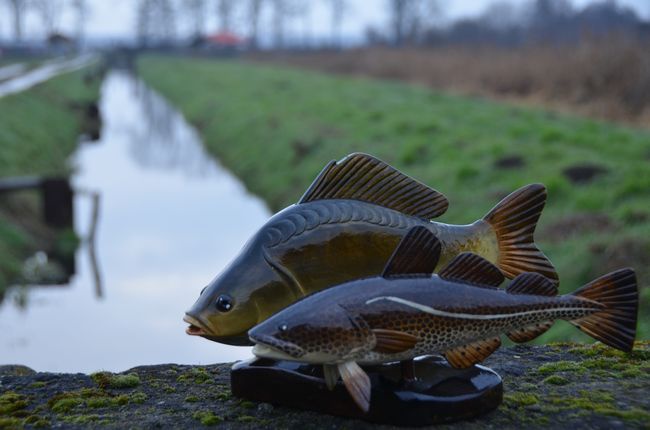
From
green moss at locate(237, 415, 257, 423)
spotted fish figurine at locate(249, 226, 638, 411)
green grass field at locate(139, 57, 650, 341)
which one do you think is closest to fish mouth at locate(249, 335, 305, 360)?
spotted fish figurine at locate(249, 226, 638, 411)

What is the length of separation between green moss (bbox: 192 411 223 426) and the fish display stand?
0.21 m

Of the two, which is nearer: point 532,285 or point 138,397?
point 532,285

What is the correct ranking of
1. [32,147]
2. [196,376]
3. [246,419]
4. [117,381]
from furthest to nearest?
[32,147] → [196,376] → [117,381] → [246,419]

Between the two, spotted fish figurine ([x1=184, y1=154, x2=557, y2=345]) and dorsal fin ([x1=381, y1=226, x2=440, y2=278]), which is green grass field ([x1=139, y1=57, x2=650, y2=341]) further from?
dorsal fin ([x1=381, y1=226, x2=440, y2=278])

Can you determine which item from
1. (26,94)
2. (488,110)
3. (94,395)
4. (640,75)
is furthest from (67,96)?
(94,395)

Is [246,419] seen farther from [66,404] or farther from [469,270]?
[469,270]

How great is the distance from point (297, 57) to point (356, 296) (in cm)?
4551

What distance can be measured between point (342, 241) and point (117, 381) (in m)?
1.37

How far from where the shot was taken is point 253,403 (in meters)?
3.48

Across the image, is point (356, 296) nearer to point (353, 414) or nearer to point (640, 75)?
point (353, 414)

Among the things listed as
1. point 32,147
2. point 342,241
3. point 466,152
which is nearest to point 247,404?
point 342,241

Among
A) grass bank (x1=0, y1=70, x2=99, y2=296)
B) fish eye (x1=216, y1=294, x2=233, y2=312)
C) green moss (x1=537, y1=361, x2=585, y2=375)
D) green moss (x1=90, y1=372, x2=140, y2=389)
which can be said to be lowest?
green moss (x1=537, y1=361, x2=585, y2=375)

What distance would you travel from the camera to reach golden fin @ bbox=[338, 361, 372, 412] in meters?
2.80

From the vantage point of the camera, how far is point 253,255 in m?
3.24
